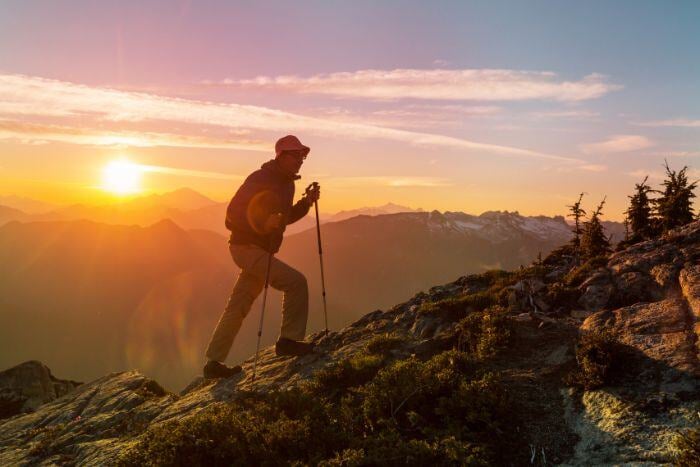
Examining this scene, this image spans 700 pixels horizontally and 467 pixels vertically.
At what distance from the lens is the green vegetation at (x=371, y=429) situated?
6.07 metres

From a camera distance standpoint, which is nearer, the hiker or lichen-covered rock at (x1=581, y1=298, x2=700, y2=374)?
lichen-covered rock at (x1=581, y1=298, x2=700, y2=374)

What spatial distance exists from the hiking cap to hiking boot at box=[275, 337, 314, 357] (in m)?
5.41

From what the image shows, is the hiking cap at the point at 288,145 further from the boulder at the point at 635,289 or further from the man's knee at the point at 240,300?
the boulder at the point at 635,289

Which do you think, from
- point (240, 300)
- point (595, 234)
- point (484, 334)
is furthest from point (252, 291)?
point (595, 234)

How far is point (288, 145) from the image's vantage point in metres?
11.5

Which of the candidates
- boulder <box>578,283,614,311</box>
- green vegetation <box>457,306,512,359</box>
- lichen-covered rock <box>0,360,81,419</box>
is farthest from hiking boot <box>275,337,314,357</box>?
lichen-covered rock <box>0,360,81,419</box>

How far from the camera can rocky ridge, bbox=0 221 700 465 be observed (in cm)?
626

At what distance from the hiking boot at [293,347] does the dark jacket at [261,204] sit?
2854mm

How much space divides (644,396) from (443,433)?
321cm

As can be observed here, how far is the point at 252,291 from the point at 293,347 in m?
2.04

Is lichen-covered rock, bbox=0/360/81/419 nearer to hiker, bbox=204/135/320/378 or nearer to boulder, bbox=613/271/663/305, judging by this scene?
hiker, bbox=204/135/320/378

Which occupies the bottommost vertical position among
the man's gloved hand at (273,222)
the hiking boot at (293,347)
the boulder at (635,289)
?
the hiking boot at (293,347)

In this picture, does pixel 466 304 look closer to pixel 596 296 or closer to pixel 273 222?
pixel 596 296

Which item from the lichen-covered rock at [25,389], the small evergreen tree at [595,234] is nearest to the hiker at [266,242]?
the lichen-covered rock at [25,389]
